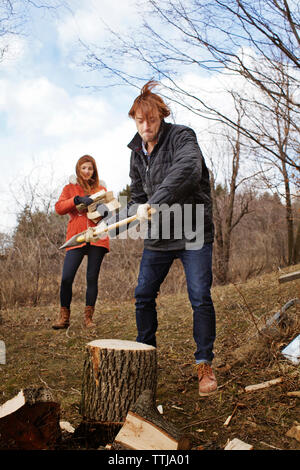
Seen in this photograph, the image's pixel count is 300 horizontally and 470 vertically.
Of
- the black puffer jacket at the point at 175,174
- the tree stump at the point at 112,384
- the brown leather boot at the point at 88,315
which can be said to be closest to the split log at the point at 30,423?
the tree stump at the point at 112,384

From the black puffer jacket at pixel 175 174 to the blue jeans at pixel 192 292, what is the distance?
8 cm

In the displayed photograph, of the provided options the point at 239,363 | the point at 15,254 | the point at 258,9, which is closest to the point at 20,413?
the point at 239,363

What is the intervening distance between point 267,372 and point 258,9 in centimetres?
262

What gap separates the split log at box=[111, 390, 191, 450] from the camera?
172 cm

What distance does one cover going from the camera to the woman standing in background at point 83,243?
168 inches

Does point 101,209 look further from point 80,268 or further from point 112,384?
point 80,268

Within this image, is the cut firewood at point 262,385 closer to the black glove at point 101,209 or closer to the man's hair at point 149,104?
the man's hair at point 149,104

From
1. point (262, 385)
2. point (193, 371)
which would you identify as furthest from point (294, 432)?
point (193, 371)

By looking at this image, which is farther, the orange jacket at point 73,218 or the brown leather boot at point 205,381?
the orange jacket at point 73,218

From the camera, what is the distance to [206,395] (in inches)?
99.3

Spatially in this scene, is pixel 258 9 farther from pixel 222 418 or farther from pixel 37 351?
pixel 37 351

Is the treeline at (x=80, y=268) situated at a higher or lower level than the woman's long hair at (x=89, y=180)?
lower

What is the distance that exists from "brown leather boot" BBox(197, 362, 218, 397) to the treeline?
4.93 metres

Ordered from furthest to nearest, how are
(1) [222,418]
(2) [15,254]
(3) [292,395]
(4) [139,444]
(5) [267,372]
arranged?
(2) [15,254] → (5) [267,372] → (3) [292,395] → (1) [222,418] → (4) [139,444]
